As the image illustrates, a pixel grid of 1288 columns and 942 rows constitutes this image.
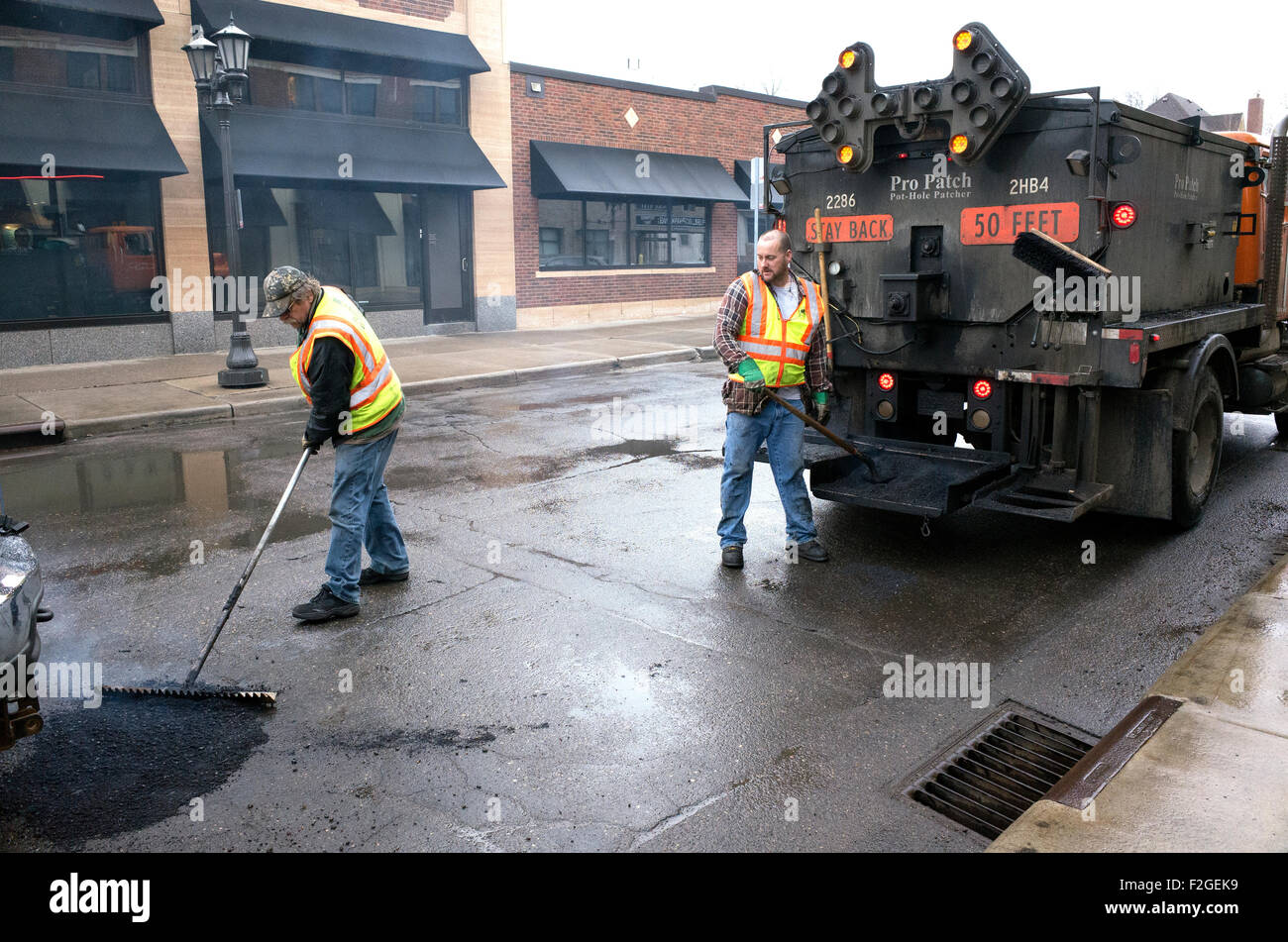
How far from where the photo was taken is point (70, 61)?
594 inches

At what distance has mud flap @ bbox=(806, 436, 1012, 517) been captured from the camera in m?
6.37

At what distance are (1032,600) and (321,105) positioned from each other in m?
15.7

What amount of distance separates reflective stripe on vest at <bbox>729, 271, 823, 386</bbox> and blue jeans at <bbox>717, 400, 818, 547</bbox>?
23 centimetres

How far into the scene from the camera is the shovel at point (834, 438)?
633cm

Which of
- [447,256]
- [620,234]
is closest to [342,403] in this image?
[447,256]

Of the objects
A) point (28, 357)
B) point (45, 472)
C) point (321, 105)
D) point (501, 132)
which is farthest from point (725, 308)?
point (501, 132)

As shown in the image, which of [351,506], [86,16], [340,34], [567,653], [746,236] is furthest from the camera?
[746,236]

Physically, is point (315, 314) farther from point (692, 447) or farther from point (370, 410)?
point (692, 447)

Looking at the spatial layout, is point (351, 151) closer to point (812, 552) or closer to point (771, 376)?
point (771, 376)

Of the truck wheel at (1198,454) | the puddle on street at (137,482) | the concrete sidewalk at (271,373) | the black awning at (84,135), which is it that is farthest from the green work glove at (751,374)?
the black awning at (84,135)

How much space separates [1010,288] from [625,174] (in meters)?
16.4

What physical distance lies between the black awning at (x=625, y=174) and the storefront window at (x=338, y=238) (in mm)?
2767

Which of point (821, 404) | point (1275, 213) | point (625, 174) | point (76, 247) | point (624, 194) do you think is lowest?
point (821, 404)

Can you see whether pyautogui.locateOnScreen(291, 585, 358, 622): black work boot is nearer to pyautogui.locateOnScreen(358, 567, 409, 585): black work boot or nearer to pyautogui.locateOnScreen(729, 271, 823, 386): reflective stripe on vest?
pyautogui.locateOnScreen(358, 567, 409, 585): black work boot
